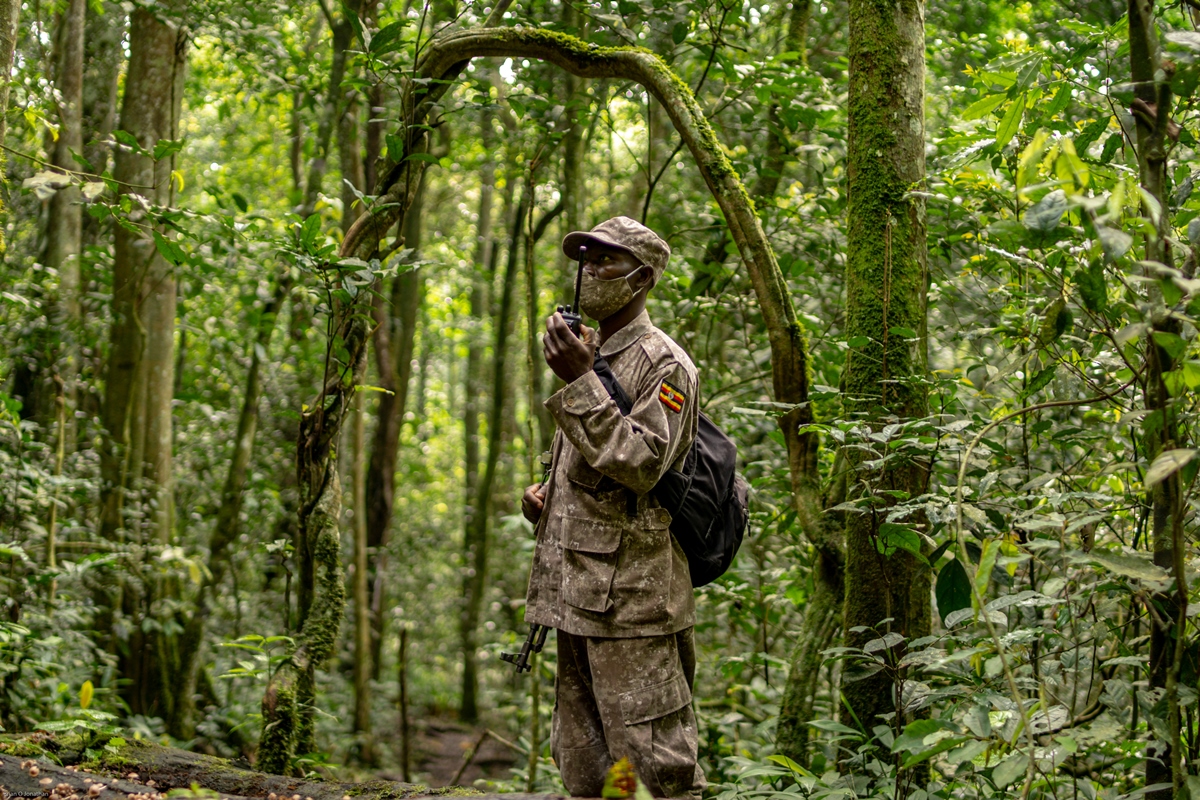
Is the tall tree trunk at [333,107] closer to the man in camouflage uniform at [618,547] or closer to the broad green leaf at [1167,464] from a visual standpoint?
the man in camouflage uniform at [618,547]

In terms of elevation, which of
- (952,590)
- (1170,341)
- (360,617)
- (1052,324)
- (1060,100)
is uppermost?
(1060,100)

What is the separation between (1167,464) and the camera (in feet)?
6.31

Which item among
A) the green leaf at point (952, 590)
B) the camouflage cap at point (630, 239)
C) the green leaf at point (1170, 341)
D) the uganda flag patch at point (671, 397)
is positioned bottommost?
the green leaf at point (952, 590)

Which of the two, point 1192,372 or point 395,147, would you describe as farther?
point 395,147

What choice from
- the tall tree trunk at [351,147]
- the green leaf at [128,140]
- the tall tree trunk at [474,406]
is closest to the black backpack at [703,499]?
the green leaf at [128,140]

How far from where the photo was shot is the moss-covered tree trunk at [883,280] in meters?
3.30

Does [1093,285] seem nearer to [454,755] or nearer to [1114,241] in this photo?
[1114,241]

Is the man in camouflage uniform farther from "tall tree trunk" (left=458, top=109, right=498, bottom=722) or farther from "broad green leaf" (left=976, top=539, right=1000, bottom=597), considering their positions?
"tall tree trunk" (left=458, top=109, right=498, bottom=722)

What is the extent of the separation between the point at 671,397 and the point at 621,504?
39cm

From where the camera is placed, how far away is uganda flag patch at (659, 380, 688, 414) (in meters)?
2.94

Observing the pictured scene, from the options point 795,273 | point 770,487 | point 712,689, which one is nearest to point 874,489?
point 795,273

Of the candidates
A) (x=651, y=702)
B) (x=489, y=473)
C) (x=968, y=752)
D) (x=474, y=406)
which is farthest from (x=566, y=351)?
(x=474, y=406)

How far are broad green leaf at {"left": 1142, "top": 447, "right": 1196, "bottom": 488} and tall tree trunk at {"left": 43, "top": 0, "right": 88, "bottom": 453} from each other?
6.27 m

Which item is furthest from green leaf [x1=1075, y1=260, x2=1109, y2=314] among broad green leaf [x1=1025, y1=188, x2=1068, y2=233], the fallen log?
the fallen log
